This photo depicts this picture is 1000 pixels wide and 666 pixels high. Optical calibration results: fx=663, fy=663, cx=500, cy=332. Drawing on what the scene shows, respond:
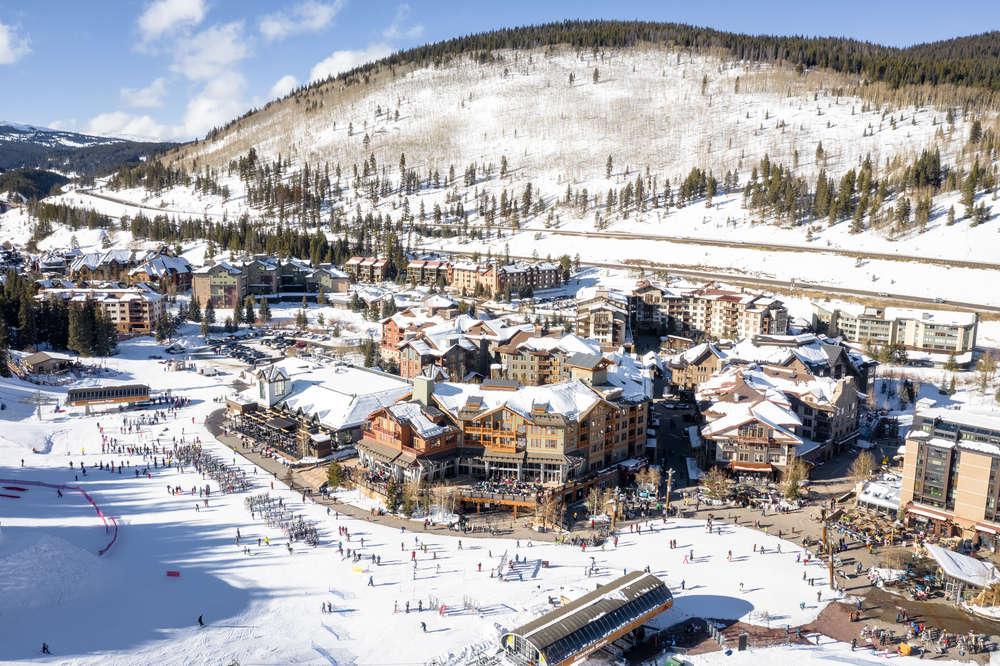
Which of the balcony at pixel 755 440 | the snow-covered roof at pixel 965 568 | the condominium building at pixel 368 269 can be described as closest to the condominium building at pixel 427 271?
the condominium building at pixel 368 269

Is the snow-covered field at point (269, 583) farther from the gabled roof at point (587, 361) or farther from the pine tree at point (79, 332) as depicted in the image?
the pine tree at point (79, 332)

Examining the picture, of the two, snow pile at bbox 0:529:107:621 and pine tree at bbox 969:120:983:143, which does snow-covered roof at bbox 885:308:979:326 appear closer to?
snow pile at bbox 0:529:107:621

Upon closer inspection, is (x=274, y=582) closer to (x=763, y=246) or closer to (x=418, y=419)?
(x=418, y=419)

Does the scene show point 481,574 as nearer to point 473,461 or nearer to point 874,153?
point 473,461

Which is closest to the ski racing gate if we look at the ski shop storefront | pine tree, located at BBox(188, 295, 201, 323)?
the ski shop storefront

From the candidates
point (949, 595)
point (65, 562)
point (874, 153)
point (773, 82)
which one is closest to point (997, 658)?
point (949, 595)
